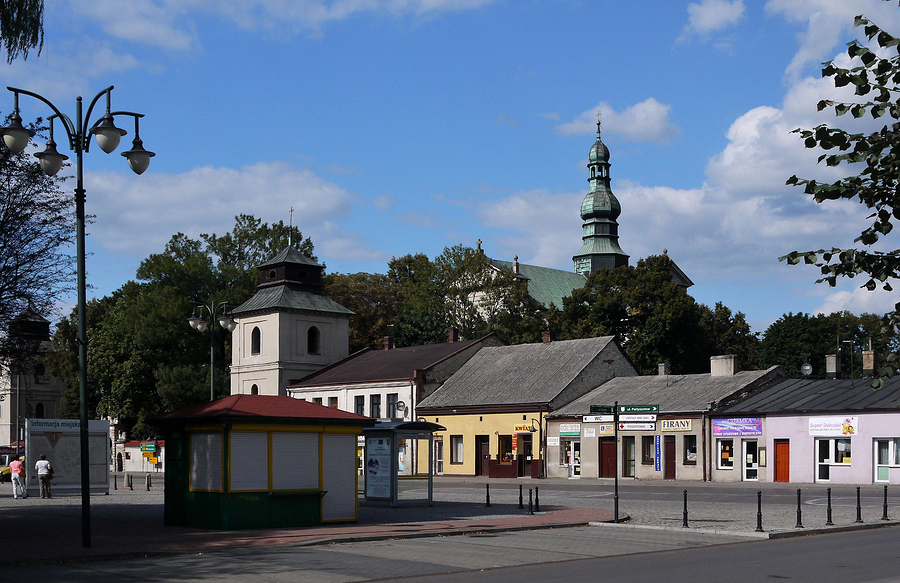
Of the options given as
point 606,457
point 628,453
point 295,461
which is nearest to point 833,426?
point 628,453

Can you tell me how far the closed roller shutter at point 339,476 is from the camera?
71.1 feet

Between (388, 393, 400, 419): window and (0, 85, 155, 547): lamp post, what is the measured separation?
150 feet

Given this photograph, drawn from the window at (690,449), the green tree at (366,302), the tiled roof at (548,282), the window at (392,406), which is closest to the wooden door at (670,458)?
the window at (690,449)

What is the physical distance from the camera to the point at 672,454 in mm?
47844

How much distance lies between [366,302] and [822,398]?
161 ft

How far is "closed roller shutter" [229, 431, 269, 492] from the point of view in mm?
19984

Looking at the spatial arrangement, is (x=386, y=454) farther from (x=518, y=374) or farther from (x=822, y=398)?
(x=518, y=374)

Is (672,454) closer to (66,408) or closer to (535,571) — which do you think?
(535,571)

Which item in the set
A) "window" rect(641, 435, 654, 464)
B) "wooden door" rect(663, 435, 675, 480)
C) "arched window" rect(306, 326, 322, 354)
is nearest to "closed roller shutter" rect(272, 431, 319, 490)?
"wooden door" rect(663, 435, 675, 480)

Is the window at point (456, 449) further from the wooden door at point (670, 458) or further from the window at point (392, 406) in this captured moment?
the wooden door at point (670, 458)

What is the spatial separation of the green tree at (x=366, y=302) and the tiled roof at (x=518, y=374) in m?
22.5

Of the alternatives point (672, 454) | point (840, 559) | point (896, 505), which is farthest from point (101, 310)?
point (840, 559)

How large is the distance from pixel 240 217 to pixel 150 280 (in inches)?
354

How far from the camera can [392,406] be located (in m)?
62.9
